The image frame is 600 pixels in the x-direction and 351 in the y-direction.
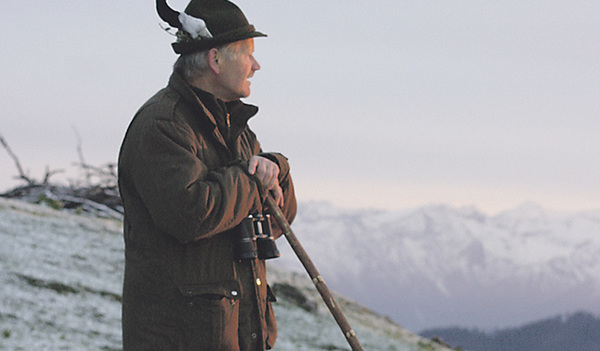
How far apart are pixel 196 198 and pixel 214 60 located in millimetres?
681

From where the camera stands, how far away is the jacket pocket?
312 cm

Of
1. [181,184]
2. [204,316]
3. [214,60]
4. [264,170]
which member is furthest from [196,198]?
[214,60]

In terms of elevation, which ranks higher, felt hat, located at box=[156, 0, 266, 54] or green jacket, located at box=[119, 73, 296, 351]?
felt hat, located at box=[156, 0, 266, 54]

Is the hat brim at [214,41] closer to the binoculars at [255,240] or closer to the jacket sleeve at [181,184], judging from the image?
the jacket sleeve at [181,184]

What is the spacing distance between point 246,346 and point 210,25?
150 centimetres

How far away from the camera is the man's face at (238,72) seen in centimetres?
324

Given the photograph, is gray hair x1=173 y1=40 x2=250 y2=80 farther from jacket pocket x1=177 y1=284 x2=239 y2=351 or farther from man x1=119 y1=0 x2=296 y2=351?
jacket pocket x1=177 y1=284 x2=239 y2=351

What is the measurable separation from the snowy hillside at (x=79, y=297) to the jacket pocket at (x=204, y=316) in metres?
2.90

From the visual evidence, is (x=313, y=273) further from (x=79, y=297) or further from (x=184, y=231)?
(x=79, y=297)

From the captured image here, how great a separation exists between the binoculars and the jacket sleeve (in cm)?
12

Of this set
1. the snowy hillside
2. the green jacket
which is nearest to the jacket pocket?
the green jacket

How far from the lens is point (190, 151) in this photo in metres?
3.10

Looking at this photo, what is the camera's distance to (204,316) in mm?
3131

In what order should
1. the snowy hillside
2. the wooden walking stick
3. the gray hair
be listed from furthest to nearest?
the snowy hillside → the wooden walking stick → the gray hair
